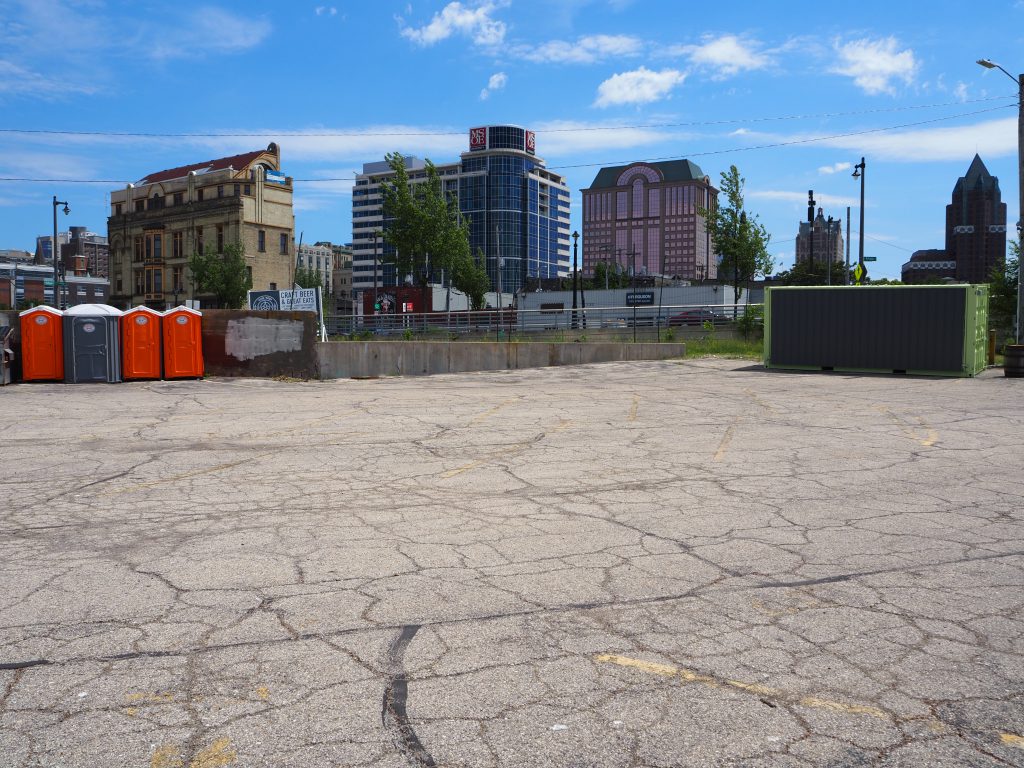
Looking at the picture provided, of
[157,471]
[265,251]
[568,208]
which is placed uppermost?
[568,208]

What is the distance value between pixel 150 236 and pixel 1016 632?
91100 mm

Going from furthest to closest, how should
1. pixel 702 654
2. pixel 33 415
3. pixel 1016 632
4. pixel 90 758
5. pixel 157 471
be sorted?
pixel 33 415 → pixel 157 471 → pixel 1016 632 → pixel 702 654 → pixel 90 758

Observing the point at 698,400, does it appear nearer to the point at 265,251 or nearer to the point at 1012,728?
the point at 1012,728

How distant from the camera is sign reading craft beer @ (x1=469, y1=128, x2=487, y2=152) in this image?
17175cm

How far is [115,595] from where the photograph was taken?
476cm

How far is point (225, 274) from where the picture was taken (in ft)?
220

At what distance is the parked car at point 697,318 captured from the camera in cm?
3679

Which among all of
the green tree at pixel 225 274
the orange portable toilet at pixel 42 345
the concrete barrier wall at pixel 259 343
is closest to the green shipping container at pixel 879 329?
the concrete barrier wall at pixel 259 343

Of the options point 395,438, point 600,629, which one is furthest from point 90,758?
point 395,438

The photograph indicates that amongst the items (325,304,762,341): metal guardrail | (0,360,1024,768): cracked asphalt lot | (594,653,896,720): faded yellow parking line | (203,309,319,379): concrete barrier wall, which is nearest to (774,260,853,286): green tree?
(325,304,762,341): metal guardrail

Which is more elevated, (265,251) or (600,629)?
(265,251)

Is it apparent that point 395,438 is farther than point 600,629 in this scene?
Yes

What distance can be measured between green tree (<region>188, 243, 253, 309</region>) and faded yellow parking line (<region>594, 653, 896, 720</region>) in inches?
2670

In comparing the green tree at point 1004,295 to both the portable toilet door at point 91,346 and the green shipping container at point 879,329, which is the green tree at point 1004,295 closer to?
the green shipping container at point 879,329
